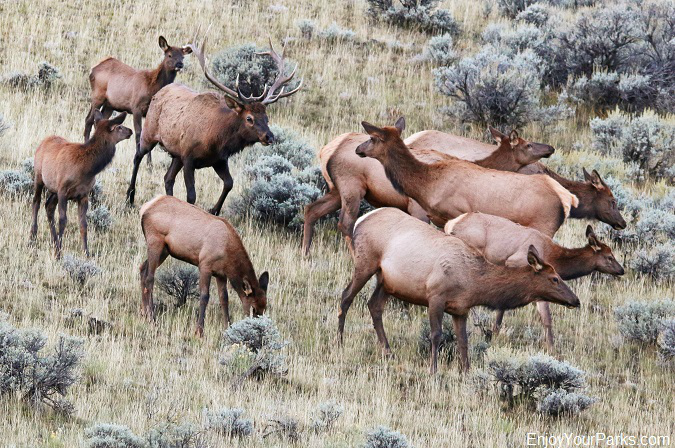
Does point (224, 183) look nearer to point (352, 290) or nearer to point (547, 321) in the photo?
point (352, 290)

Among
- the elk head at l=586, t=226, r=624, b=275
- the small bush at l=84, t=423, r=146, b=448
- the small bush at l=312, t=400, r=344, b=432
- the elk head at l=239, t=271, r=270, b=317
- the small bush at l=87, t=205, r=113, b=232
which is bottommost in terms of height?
the small bush at l=87, t=205, r=113, b=232

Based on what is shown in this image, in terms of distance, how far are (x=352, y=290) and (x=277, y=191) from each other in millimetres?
4063

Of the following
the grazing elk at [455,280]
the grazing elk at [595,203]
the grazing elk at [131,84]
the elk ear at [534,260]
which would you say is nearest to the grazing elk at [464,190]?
the grazing elk at [595,203]

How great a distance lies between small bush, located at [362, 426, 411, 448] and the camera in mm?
7082

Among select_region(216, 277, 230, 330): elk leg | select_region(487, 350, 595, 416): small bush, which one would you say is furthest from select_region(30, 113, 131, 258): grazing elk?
select_region(487, 350, 595, 416): small bush

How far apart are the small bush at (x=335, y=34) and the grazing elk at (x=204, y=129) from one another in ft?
27.3

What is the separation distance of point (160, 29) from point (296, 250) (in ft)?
32.9

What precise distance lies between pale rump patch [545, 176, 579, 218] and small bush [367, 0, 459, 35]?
41.2 feet

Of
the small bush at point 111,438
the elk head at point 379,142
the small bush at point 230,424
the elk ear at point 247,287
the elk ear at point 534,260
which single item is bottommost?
the elk ear at point 247,287

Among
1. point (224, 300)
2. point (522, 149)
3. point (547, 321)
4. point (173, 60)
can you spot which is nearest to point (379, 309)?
point (224, 300)

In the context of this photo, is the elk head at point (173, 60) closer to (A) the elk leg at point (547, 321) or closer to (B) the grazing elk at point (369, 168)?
(B) the grazing elk at point (369, 168)

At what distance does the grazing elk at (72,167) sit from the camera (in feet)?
37.8

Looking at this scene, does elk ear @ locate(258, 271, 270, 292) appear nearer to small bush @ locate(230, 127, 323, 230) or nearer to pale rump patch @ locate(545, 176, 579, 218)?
pale rump patch @ locate(545, 176, 579, 218)

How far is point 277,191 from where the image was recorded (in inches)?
545
